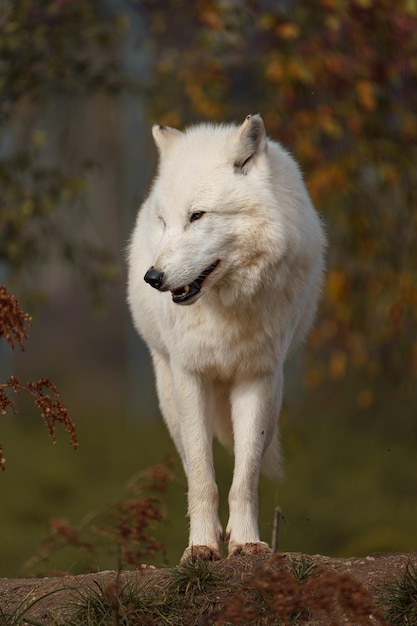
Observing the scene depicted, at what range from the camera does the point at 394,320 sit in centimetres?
730

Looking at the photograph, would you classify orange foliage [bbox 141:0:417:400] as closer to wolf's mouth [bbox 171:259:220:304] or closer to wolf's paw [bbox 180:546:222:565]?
wolf's mouth [bbox 171:259:220:304]

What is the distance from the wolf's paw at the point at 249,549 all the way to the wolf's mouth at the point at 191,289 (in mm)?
1001

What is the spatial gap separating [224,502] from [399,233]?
246 cm

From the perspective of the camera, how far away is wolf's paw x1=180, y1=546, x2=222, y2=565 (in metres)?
4.01

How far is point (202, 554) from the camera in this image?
159 inches

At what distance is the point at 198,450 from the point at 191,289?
29.0 inches

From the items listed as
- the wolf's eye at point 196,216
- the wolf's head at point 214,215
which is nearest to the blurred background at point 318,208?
the wolf's head at point 214,215

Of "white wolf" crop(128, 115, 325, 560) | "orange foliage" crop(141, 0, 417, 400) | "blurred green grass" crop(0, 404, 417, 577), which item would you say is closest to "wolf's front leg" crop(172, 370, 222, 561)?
"white wolf" crop(128, 115, 325, 560)

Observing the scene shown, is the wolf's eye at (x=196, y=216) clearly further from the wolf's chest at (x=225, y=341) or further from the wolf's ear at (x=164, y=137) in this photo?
the wolf's ear at (x=164, y=137)

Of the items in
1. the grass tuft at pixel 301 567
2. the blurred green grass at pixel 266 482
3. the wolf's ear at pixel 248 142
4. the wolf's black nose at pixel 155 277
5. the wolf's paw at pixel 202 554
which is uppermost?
the wolf's ear at pixel 248 142

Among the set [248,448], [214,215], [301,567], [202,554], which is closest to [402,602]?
[301,567]

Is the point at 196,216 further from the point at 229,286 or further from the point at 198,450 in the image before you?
the point at 198,450

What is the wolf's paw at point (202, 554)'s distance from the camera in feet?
13.1

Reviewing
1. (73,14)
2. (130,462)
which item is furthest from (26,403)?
(73,14)
